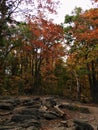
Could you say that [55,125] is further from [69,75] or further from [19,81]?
[69,75]

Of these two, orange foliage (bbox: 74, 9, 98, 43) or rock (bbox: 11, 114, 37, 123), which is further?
orange foliage (bbox: 74, 9, 98, 43)

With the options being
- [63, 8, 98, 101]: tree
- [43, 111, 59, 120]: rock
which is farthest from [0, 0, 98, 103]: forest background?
[43, 111, 59, 120]: rock

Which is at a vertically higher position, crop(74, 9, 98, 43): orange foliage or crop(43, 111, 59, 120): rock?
crop(74, 9, 98, 43): orange foliage

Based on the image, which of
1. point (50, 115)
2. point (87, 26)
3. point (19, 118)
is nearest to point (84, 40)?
point (87, 26)

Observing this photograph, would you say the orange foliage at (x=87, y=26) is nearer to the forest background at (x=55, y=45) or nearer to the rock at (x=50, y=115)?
the forest background at (x=55, y=45)

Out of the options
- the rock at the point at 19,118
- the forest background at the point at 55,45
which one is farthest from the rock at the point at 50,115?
the forest background at the point at 55,45

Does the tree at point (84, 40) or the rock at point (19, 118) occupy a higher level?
the tree at point (84, 40)

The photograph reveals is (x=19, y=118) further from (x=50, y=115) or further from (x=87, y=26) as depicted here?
(x=87, y=26)

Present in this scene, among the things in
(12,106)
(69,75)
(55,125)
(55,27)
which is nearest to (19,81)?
(69,75)

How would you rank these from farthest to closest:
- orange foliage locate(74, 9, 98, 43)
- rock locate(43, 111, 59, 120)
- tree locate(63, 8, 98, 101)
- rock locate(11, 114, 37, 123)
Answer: tree locate(63, 8, 98, 101) < orange foliage locate(74, 9, 98, 43) < rock locate(43, 111, 59, 120) < rock locate(11, 114, 37, 123)

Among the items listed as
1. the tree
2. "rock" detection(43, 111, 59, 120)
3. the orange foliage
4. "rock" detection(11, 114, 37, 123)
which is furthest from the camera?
the tree

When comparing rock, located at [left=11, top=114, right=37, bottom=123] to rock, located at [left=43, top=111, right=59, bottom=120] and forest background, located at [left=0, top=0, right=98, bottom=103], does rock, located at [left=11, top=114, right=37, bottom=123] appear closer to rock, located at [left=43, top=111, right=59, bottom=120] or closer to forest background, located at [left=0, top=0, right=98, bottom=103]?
rock, located at [left=43, top=111, right=59, bottom=120]

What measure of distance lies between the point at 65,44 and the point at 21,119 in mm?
24421

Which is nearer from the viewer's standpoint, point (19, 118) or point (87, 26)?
point (19, 118)
